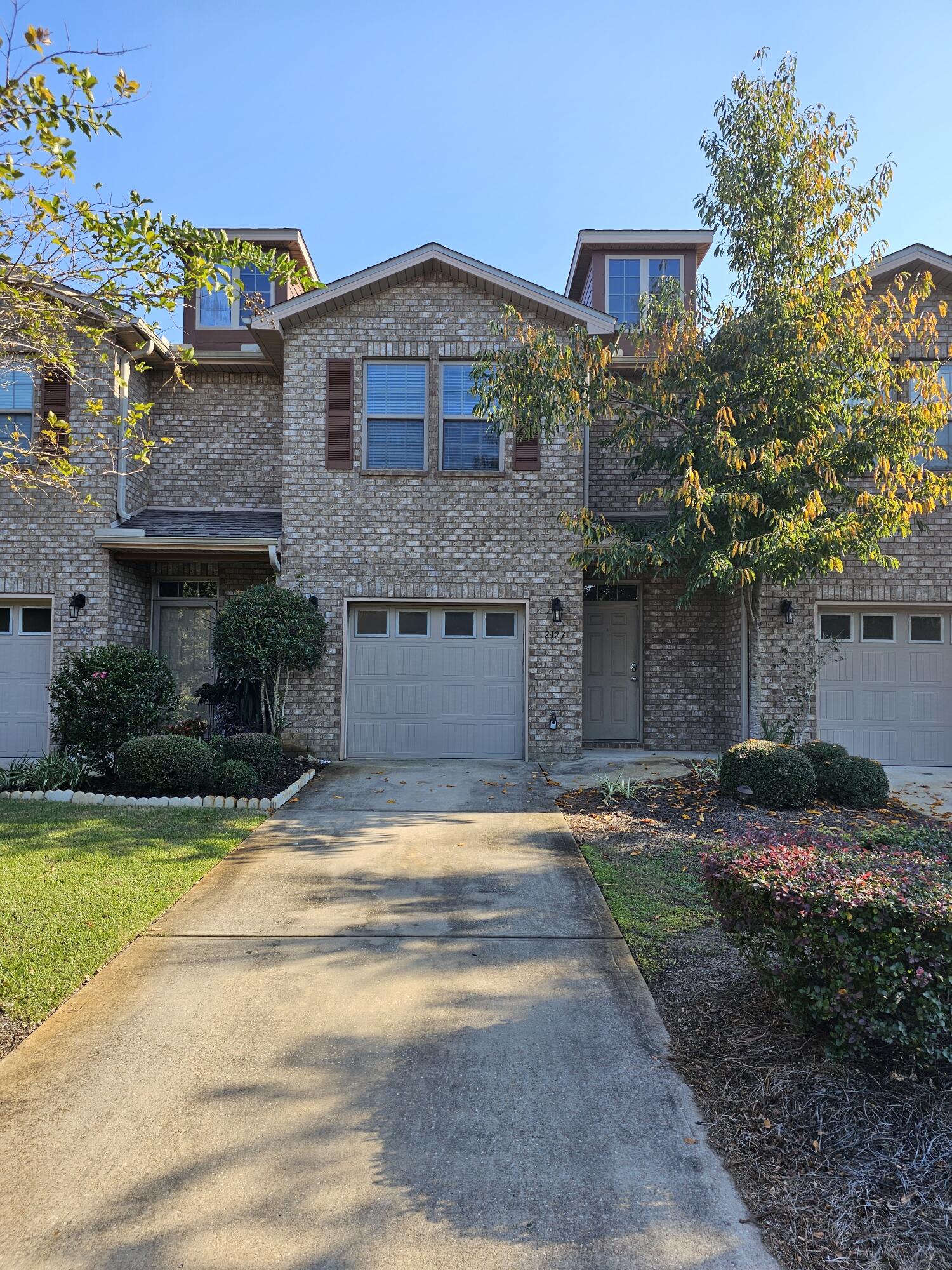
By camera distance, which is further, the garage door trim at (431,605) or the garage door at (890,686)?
the garage door at (890,686)

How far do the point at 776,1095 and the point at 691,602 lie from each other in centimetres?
1007

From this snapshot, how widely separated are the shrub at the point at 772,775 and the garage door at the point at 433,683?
11.7 ft

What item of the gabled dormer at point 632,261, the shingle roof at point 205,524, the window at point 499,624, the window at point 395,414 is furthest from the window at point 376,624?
the gabled dormer at point 632,261

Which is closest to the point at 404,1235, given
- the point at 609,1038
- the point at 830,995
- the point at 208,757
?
the point at 609,1038

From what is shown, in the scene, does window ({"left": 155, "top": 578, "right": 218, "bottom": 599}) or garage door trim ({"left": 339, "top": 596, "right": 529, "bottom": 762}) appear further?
window ({"left": 155, "top": 578, "right": 218, "bottom": 599})

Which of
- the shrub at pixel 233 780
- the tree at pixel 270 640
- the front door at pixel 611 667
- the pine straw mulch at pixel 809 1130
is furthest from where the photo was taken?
the front door at pixel 611 667

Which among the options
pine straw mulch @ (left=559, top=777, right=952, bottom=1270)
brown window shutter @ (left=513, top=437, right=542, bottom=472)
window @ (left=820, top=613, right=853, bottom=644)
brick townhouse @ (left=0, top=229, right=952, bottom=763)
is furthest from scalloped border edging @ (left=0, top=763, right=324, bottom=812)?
window @ (left=820, top=613, right=853, bottom=644)

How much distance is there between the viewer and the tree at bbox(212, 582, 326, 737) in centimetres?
1041

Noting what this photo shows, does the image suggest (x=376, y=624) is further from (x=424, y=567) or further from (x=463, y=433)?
(x=463, y=433)

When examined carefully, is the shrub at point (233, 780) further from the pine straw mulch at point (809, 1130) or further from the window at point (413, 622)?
the pine straw mulch at point (809, 1130)

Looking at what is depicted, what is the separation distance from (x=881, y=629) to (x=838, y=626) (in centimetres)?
62

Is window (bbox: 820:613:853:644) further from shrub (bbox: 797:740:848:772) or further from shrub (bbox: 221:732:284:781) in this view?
shrub (bbox: 221:732:284:781)

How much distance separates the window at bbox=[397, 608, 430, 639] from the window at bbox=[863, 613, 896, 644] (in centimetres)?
636

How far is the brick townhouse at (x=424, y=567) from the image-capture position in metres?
11.4
